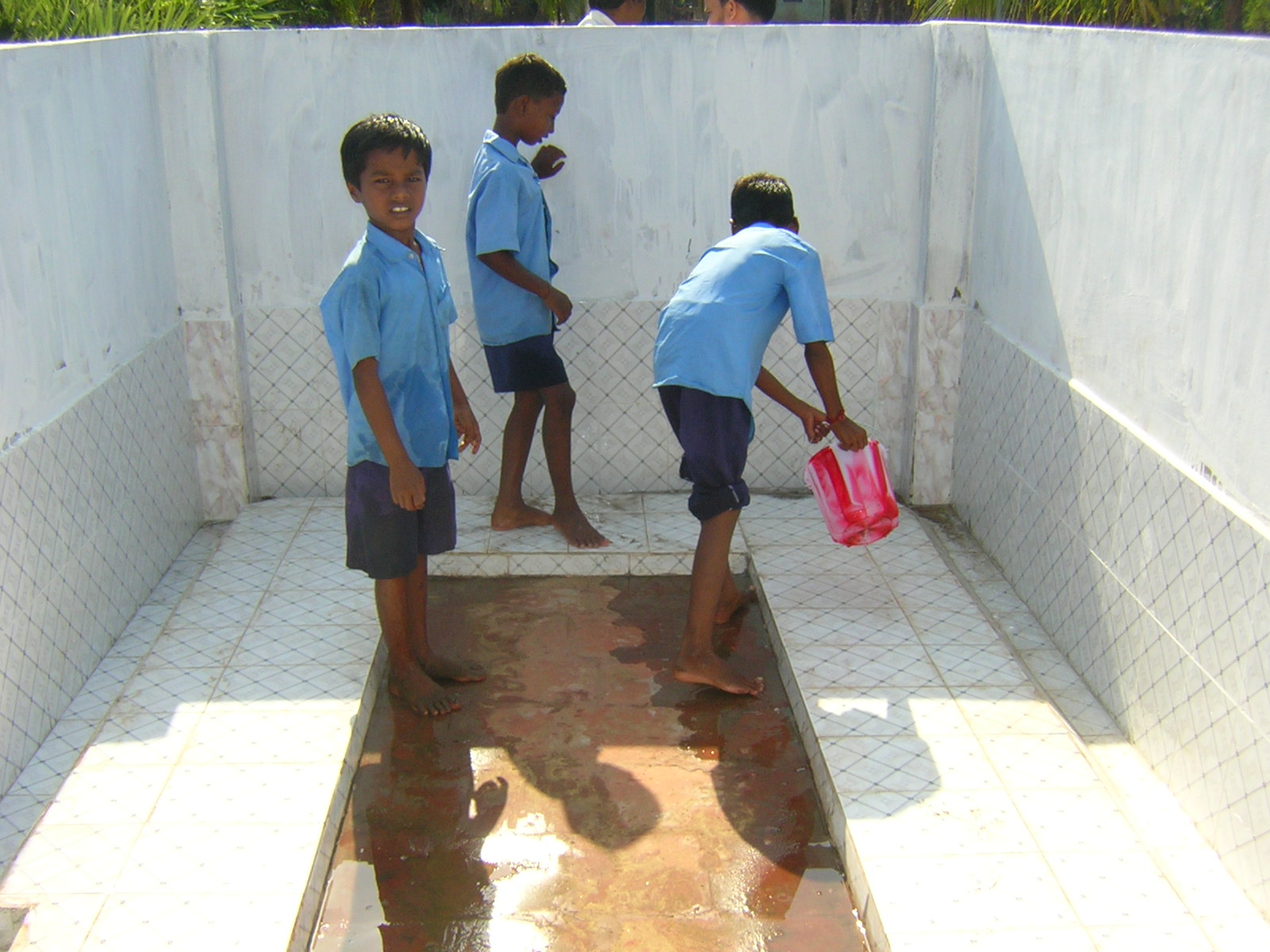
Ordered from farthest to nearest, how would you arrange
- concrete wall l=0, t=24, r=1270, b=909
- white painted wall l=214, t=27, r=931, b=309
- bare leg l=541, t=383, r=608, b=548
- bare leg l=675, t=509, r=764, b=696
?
white painted wall l=214, t=27, r=931, b=309
bare leg l=541, t=383, r=608, b=548
bare leg l=675, t=509, r=764, b=696
concrete wall l=0, t=24, r=1270, b=909

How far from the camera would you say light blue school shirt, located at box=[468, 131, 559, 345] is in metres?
4.49

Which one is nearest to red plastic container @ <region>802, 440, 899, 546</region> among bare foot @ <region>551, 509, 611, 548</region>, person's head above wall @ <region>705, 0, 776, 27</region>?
bare foot @ <region>551, 509, 611, 548</region>

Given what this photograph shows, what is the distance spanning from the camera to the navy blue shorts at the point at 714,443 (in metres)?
3.83

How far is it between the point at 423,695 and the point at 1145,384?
91.1 inches

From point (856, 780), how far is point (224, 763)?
1.72 metres

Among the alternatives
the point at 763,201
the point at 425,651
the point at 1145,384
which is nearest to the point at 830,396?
the point at 763,201

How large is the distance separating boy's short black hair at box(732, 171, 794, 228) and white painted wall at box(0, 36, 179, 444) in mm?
2110

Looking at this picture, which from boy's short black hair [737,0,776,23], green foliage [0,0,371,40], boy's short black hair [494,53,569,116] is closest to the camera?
boy's short black hair [494,53,569,116]

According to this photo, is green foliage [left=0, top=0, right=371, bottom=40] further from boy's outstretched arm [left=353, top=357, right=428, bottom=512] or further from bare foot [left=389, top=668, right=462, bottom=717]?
bare foot [left=389, top=668, right=462, bottom=717]

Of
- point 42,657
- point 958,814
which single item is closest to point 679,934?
point 958,814

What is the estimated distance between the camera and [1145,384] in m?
3.51

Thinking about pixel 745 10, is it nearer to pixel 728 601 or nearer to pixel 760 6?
pixel 760 6

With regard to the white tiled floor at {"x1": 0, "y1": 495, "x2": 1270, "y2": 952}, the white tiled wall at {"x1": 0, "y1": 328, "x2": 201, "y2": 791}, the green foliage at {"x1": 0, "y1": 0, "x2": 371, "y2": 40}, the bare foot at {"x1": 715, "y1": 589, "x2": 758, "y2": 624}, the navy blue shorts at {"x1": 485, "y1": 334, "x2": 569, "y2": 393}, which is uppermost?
the green foliage at {"x1": 0, "y1": 0, "x2": 371, "y2": 40}

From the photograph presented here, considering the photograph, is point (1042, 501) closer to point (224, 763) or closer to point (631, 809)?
point (631, 809)
